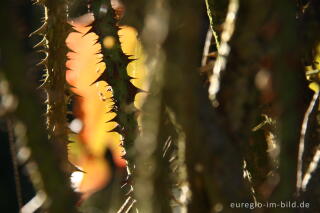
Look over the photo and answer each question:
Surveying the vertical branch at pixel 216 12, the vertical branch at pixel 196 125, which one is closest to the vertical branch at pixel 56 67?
the vertical branch at pixel 216 12

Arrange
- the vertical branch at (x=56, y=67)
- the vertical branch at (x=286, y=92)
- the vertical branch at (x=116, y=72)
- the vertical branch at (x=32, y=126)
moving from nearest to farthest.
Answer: the vertical branch at (x=32, y=126)
the vertical branch at (x=286, y=92)
the vertical branch at (x=116, y=72)
the vertical branch at (x=56, y=67)

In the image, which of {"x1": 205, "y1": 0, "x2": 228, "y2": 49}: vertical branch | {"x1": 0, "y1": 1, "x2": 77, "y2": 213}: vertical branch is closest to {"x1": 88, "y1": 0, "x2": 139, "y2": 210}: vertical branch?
{"x1": 205, "y1": 0, "x2": 228, "y2": 49}: vertical branch

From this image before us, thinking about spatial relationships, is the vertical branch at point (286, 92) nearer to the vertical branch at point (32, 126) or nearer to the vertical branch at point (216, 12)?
the vertical branch at point (32, 126)

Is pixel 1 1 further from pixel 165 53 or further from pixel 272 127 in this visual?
pixel 272 127

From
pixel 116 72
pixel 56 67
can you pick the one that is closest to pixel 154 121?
pixel 116 72

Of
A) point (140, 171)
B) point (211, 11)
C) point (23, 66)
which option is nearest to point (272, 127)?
point (211, 11)

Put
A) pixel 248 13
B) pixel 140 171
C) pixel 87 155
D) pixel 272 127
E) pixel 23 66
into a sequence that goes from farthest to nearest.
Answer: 1. pixel 87 155
2. pixel 272 127
3. pixel 248 13
4. pixel 140 171
5. pixel 23 66

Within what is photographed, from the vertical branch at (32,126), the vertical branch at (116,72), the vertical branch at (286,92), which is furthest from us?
the vertical branch at (116,72)

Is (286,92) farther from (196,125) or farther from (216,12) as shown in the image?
(216,12)

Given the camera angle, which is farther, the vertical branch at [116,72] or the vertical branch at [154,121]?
the vertical branch at [116,72]

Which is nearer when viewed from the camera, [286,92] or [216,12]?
[286,92]

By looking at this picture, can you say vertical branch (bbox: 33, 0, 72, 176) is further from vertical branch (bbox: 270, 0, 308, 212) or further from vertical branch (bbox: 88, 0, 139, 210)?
vertical branch (bbox: 270, 0, 308, 212)
